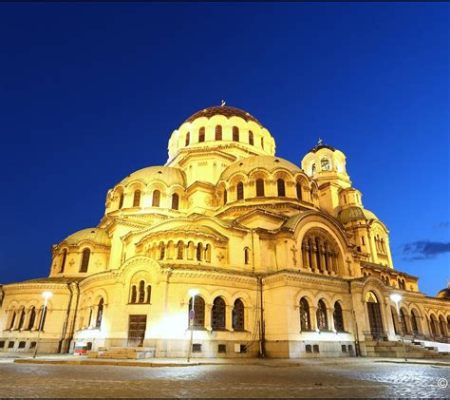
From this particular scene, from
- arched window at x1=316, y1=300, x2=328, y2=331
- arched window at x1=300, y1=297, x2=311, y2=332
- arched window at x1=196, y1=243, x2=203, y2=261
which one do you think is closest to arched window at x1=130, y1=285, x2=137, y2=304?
arched window at x1=196, y1=243, x2=203, y2=261

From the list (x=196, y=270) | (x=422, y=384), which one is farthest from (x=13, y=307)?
(x=422, y=384)

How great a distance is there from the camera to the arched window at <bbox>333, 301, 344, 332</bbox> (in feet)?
80.7

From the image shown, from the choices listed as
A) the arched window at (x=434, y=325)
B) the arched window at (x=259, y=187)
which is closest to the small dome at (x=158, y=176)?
the arched window at (x=259, y=187)

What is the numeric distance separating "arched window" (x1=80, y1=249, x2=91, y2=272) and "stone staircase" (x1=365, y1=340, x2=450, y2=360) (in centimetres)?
2467

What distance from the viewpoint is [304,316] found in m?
23.5

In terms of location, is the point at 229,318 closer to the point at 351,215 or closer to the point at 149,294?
the point at 149,294

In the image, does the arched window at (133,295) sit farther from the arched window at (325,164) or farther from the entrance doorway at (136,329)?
the arched window at (325,164)

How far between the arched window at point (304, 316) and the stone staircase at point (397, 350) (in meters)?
4.63

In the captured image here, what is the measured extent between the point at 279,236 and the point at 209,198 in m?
9.89

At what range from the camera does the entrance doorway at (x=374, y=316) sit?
25.5 meters

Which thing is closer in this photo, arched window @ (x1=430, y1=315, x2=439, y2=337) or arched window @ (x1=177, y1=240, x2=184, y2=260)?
arched window @ (x1=177, y1=240, x2=184, y2=260)

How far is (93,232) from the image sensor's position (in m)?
33.5

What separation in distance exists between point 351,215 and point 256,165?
1592cm

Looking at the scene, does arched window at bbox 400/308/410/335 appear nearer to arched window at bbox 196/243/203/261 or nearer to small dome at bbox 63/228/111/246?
arched window at bbox 196/243/203/261
